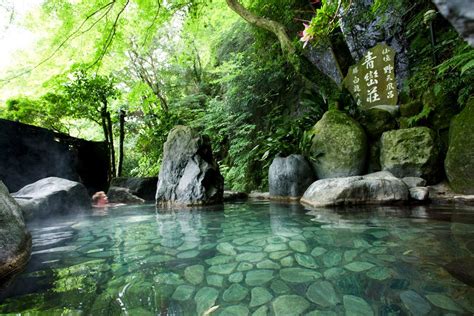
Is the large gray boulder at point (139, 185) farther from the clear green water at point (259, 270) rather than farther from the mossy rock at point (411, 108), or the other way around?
the mossy rock at point (411, 108)

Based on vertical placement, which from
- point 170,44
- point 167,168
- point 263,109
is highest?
point 170,44

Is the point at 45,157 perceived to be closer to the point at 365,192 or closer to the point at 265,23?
the point at 265,23

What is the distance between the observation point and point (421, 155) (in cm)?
515

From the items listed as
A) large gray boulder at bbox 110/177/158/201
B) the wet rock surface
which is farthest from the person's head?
large gray boulder at bbox 110/177/158/201

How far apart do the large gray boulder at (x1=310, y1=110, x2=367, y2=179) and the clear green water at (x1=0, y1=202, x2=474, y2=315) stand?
2.59m

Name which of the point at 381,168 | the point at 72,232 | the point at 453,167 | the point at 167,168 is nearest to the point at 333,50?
the point at 381,168

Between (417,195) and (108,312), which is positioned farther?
(417,195)

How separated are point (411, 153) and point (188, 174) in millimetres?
4771

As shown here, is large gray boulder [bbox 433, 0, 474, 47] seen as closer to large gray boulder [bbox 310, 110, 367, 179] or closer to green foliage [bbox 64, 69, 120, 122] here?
large gray boulder [bbox 310, 110, 367, 179]

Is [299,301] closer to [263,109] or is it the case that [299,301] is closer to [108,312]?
[108,312]

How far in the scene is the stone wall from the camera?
22.7 feet

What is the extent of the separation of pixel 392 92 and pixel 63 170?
944cm

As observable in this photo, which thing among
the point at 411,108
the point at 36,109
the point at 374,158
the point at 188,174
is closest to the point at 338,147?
the point at 374,158

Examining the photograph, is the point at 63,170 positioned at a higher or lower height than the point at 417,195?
higher
